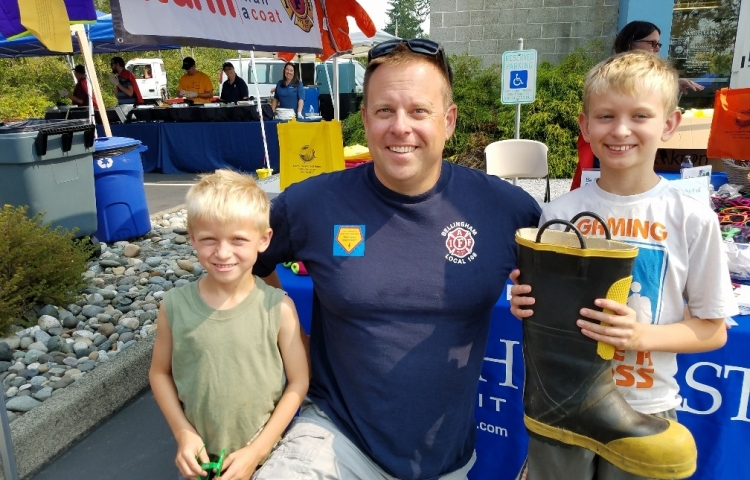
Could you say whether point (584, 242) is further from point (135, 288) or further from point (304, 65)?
point (304, 65)

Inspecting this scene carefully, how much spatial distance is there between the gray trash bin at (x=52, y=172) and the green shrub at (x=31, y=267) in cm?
77

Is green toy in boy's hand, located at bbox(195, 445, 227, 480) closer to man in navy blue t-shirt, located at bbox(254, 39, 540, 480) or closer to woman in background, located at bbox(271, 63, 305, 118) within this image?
man in navy blue t-shirt, located at bbox(254, 39, 540, 480)

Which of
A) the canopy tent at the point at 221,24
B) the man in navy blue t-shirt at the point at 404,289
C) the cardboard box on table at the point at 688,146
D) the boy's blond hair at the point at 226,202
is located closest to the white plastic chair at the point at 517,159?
the cardboard box on table at the point at 688,146

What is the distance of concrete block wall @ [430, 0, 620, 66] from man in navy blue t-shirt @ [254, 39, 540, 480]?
297 inches

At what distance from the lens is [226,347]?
1524 mm

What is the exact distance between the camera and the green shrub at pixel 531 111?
301 inches

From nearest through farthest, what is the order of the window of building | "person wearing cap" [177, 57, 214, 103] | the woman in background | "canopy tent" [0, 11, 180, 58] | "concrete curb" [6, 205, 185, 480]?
1. "concrete curb" [6, 205, 185, 480]
2. the window of building
3. "canopy tent" [0, 11, 180, 58]
4. "person wearing cap" [177, 57, 214, 103]
5. the woman in background

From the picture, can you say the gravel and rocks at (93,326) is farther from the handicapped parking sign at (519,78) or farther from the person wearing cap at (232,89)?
the person wearing cap at (232,89)

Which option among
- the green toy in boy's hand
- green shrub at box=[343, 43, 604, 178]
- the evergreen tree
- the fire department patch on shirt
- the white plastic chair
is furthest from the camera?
the evergreen tree

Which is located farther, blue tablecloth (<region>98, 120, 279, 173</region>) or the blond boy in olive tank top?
blue tablecloth (<region>98, 120, 279, 173</region>)

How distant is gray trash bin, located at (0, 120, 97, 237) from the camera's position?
4.38 m

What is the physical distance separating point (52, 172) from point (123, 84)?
24.6 ft

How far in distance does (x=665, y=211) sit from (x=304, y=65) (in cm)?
2083

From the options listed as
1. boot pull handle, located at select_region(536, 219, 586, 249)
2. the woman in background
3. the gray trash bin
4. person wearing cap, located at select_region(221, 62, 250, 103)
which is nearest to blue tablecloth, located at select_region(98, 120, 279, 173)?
person wearing cap, located at select_region(221, 62, 250, 103)
